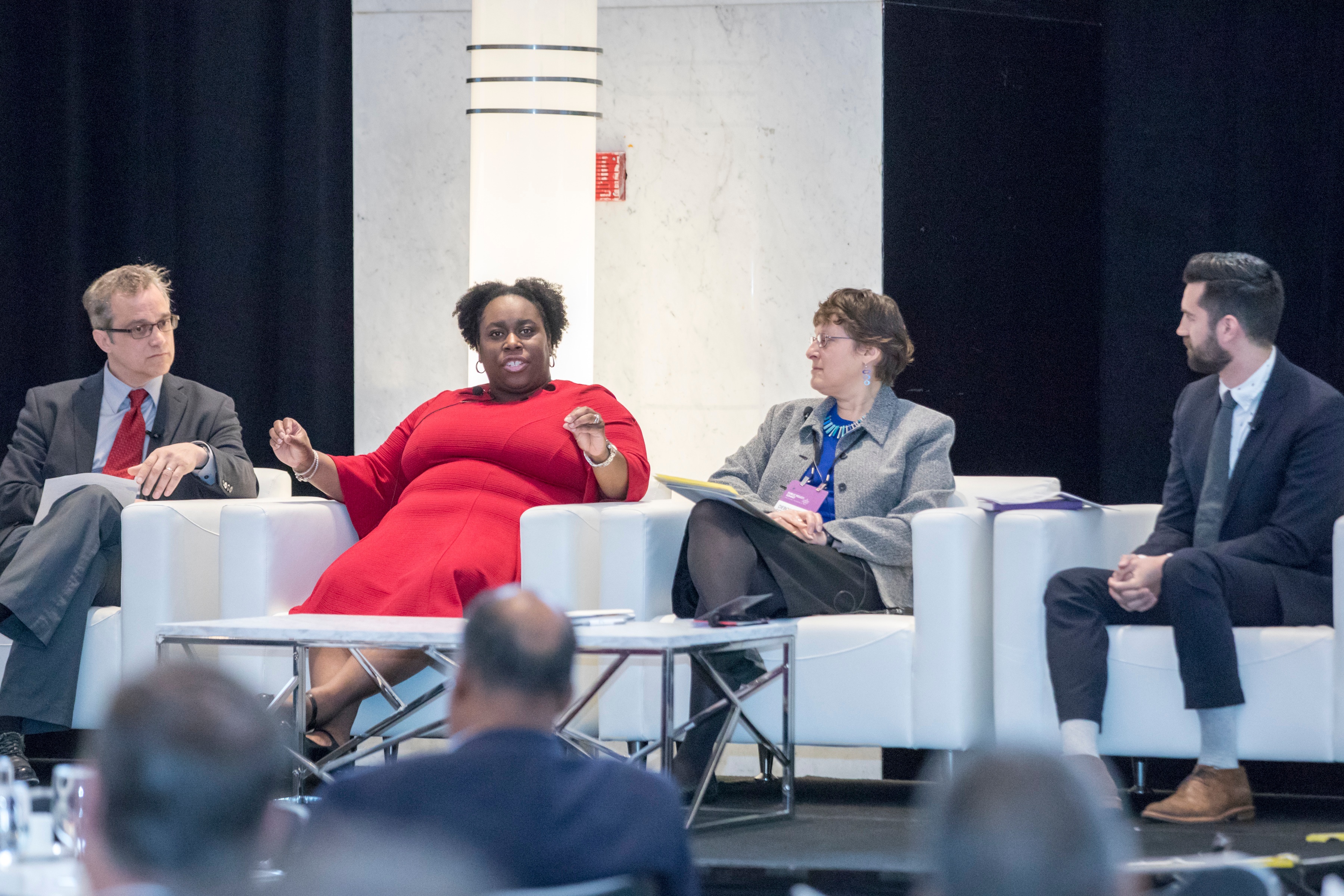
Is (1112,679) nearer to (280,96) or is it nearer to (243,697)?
(243,697)

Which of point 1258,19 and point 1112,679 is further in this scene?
point 1258,19

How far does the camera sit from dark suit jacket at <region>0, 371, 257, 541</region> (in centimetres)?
409

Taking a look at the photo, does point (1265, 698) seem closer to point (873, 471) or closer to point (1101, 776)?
point (1101, 776)

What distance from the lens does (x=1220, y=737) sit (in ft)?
10.5

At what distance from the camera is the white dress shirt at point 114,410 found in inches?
165

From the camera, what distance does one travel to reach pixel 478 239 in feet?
14.7

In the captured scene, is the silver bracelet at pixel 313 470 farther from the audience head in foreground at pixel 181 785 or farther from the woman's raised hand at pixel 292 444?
the audience head in foreground at pixel 181 785

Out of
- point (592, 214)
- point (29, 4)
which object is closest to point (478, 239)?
point (592, 214)

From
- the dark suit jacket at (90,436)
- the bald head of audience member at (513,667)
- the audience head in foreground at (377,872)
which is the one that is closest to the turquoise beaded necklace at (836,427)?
the dark suit jacket at (90,436)

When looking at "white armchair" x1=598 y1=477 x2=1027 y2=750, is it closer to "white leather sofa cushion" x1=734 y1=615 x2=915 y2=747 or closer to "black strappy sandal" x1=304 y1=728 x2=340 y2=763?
"white leather sofa cushion" x1=734 y1=615 x2=915 y2=747

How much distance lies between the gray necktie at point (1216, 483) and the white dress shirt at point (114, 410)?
2.55 metres

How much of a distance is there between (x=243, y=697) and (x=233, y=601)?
2.69 meters

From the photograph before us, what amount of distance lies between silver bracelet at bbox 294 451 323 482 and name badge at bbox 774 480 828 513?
1.10 metres

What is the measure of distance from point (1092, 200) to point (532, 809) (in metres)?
3.75
